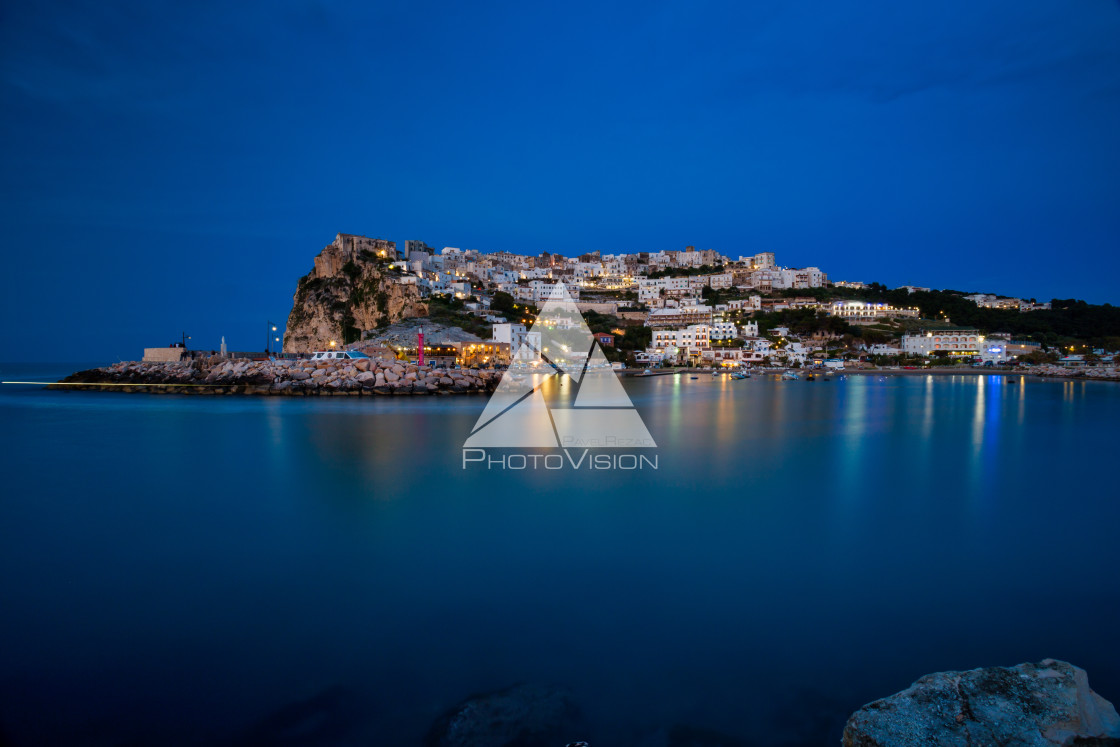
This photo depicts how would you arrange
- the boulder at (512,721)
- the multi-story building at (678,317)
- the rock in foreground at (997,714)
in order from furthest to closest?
the multi-story building at (678,317)
the boulder at (512,721)
the rock in foreground at (997,714)

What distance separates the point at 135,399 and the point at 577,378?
69.5ft

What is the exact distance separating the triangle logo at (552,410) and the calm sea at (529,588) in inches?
94.6

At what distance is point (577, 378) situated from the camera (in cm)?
3484

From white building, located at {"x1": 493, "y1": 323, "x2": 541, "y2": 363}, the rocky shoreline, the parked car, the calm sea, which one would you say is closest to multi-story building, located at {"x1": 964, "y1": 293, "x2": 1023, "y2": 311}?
white building, located at {"x1": 493, "y1": 323, "x2": 541, "y2": 363}

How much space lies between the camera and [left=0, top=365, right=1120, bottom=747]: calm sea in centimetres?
284

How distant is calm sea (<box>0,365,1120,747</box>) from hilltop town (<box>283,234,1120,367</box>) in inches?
943

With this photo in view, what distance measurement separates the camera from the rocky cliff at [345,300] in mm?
41969

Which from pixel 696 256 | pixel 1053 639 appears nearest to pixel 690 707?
pixel 1053 639

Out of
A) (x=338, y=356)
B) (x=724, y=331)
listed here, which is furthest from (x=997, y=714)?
(x=724, y=331)

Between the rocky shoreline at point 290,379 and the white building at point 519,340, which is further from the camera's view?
the white building at point 519,340

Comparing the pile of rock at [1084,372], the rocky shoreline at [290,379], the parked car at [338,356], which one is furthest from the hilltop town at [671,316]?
the rocky shoreline at [290,379]

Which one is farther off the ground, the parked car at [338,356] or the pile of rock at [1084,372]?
the parked car at [338,356]

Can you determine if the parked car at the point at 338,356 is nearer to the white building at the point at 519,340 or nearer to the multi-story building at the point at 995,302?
the white building at the point at 519,340

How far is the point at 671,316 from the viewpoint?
5600 cm
